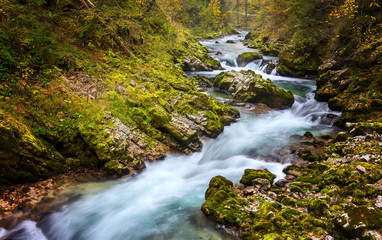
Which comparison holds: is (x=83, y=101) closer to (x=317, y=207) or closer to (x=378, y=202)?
(x=317, y=207)

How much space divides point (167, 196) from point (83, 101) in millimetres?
4593

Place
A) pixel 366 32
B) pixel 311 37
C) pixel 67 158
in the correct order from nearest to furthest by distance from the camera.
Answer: pixel 67 158 < pixel 366 32 < pixel 311 37

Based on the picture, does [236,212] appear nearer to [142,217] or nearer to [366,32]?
[142,217]

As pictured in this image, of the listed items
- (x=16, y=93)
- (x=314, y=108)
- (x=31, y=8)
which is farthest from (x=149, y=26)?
(x=314, y=108)

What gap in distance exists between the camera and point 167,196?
7090mm

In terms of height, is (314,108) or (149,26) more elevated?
(149,26)

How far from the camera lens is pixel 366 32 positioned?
1197 cm

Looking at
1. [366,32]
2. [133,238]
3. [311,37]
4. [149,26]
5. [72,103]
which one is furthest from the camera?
[311,37]

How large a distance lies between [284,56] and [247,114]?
33.1 feet

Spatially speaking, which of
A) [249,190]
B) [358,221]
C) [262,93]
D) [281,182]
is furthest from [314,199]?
[262,93]

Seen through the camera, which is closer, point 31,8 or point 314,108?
point 31,8

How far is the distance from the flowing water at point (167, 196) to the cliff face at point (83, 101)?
68cm

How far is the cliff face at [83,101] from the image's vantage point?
6242 mm

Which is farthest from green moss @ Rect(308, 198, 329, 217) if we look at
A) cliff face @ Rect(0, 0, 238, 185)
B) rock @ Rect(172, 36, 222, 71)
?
rock @ Rect(172, 36, 222, 71)
